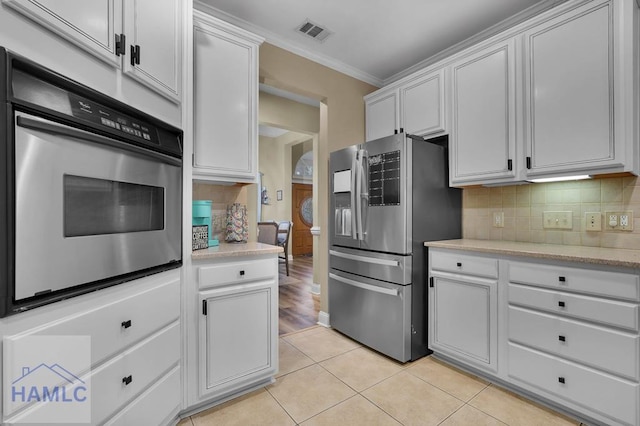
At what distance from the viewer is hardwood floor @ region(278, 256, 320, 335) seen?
3.19 meters

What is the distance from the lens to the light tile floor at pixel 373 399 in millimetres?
1680

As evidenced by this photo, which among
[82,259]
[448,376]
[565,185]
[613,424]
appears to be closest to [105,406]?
[82,259]

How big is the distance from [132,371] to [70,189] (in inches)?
31.4

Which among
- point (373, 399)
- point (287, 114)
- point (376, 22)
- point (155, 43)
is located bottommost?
point (373, 399)

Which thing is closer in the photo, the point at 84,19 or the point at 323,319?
the point at 84,19

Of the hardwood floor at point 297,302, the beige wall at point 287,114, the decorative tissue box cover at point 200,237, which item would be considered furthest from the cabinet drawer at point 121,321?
the beige wall at point 287,114

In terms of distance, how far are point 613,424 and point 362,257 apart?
66.6 inches

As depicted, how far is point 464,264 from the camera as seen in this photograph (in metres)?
2.16

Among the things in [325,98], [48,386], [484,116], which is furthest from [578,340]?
[325,98]

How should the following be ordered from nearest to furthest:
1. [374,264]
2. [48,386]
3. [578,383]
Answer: [48,386]
[578,383]
[374,264]

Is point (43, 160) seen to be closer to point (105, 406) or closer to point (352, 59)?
point (105, 406)

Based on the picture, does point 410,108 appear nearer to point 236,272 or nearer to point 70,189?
point 236,272

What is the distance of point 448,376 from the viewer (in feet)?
7.03

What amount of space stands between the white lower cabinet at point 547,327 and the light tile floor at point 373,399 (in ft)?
0.51
